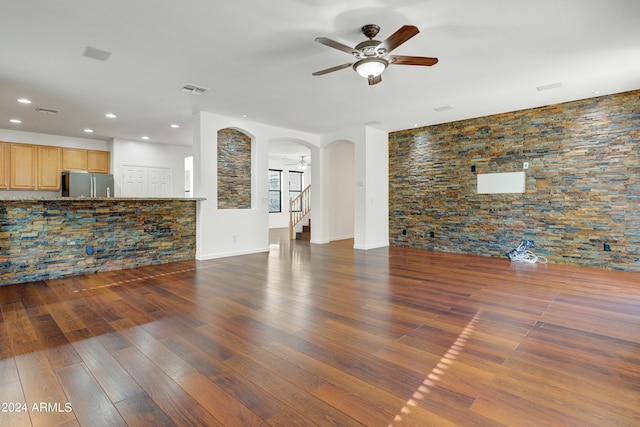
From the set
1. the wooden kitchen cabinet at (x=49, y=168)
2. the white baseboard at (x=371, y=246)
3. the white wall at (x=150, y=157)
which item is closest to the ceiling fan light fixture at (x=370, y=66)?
the white baseboard at (x=371, y=246)

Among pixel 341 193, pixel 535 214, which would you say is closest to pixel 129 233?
pixel 341 193

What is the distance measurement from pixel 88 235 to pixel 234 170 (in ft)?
9.12

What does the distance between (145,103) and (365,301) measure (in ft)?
16.1

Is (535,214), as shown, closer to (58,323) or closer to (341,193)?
(341,193)

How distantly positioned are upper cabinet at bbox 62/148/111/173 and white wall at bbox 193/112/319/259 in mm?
4197

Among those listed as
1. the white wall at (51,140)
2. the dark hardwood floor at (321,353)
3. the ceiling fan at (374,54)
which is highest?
the white wall at (51,140)

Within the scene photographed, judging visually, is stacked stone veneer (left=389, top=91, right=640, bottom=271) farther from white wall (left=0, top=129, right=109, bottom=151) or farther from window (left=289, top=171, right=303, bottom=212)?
white wall (left=0, top=129, right=109, bottom=151)

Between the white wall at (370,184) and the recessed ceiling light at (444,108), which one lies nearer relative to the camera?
the recessed ceiling light at (444,108)

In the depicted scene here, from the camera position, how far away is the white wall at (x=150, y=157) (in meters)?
8.52

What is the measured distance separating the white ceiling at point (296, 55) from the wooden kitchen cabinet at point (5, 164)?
1746 mm

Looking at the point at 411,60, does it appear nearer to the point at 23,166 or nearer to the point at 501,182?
the point at 501,182

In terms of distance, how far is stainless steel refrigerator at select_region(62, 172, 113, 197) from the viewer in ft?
24.8

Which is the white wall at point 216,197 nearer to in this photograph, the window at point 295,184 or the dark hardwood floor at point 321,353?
the dark hardwood floor at point 321,353

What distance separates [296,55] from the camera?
3705 mm
